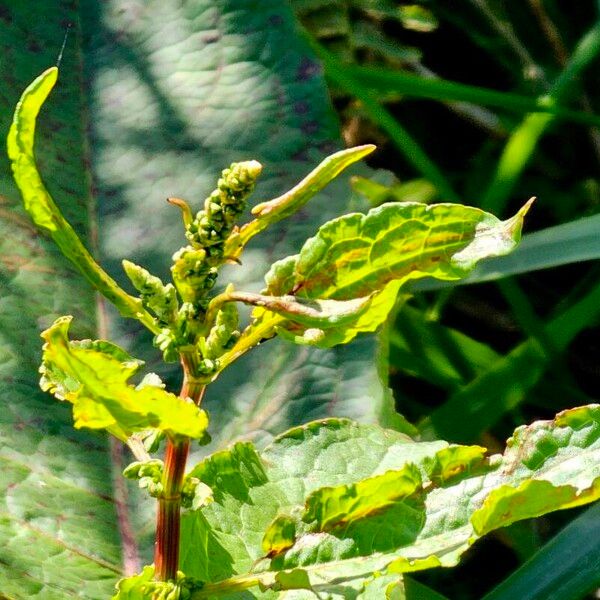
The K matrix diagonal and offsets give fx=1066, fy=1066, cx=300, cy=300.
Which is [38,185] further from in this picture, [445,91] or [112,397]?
[445,91]

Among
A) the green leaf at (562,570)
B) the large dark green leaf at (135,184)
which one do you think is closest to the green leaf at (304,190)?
the large dark green leaf at (135,184)

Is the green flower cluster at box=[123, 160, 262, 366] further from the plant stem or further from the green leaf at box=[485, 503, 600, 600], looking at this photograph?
the green leaf at box=[485, 503, 600, 600]

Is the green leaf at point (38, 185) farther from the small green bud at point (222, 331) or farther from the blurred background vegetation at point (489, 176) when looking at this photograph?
the blurred background vegetation at point (489, 176)

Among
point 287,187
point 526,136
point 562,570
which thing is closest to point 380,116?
point 526,136

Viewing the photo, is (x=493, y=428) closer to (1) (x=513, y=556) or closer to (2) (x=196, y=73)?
(1) (x=513, y=556)

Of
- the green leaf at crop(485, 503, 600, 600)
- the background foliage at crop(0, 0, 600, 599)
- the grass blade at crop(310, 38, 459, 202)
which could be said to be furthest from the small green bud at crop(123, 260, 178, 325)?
the grass blade at crop(310, 38, 459, 202)

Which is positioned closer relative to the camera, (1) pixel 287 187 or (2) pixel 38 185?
(2) pixel 38 185
